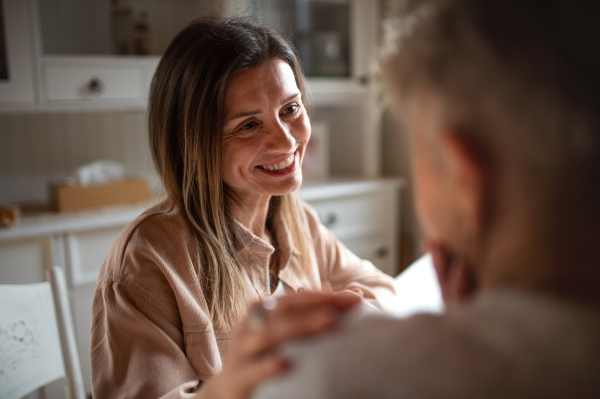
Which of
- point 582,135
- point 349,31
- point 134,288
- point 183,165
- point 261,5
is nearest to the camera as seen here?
point 582,135

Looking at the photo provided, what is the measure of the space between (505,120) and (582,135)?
0.04 m

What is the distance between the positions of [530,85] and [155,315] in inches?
28.6

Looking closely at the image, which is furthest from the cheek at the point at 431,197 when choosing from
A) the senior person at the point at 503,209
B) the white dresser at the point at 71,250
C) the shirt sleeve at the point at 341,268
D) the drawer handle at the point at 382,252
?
the drawer handle at the point at 382,252

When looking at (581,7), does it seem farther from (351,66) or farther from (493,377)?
(351,66)

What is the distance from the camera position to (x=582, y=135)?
277 mm

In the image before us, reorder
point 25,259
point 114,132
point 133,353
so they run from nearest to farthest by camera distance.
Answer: point 133,353 → point 25,259 → point 114,132

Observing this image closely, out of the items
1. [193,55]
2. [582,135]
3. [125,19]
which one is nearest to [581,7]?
[582,135]

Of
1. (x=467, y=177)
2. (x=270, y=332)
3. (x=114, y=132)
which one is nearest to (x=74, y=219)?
(x=114, y=132)

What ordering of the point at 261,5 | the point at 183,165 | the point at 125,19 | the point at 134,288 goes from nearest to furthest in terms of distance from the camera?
the point at 134,288 → the point at 183,165 → the point at 125,19 → the point at 261,5

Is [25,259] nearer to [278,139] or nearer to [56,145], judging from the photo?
[56,145]

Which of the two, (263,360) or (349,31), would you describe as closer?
(263,360)

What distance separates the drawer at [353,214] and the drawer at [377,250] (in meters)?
0.05

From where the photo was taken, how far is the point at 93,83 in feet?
5.99

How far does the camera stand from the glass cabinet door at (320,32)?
2.27 m
